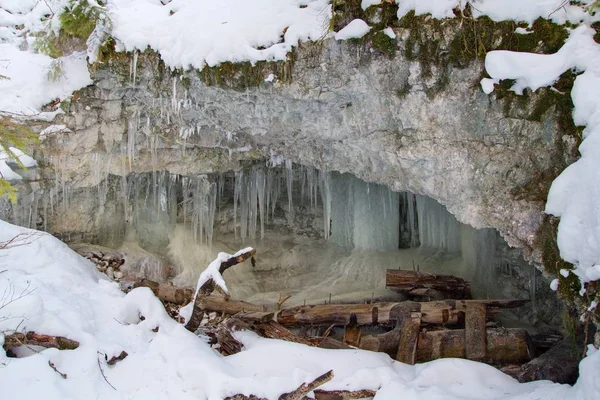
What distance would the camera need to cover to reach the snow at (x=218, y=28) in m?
7.02

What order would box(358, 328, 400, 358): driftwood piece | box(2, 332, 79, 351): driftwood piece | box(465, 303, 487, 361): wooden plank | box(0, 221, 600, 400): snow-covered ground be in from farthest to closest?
box(358, 328, 400, 358): driftwood piece, box(465, 303, 487, 361): wooden plank, box(2, 332, 79, 351): driftwood piece, box(0, 221, 600, 400): snow-covered ground

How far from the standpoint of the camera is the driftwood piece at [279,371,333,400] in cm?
539

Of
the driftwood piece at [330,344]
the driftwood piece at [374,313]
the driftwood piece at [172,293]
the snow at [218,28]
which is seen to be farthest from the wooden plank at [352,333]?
the snow at [218,28]

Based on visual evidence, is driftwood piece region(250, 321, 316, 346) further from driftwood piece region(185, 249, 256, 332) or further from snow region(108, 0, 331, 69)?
snow region(108, 0, 331, 69)

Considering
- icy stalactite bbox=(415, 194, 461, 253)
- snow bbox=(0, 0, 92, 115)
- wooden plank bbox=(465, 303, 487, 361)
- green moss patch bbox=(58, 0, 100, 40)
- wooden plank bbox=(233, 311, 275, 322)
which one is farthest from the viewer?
icy stalactite bbox=(415, 194, 461, 253)

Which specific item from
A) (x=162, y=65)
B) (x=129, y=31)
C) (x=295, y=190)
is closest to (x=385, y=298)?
(x=295, y=190)

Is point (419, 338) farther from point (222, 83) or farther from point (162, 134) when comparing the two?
point (162, 134)

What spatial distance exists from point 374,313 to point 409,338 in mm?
866

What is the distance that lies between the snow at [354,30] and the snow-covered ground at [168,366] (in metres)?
3.92

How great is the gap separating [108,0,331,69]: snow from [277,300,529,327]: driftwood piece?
12.0 ft

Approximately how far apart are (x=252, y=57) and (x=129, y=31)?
7.00ft

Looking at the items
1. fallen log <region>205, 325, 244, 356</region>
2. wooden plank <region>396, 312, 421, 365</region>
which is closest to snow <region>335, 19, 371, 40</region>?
wooden plank <region>396, 312, 421, 365</region>

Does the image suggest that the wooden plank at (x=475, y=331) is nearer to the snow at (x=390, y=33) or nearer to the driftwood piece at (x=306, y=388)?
the driftwood piece at (x=306, y=388)

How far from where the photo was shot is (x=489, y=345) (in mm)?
6738
